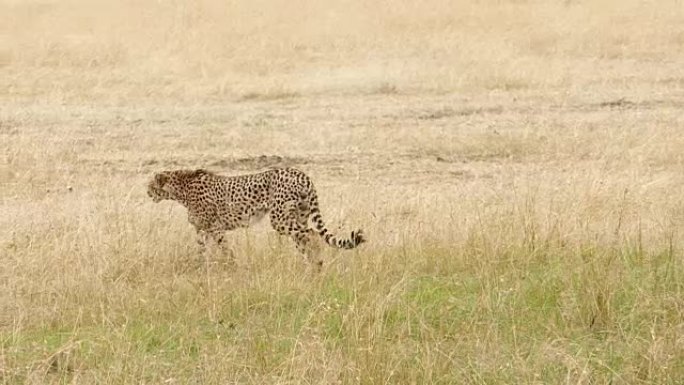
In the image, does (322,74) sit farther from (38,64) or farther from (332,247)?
(332,247)

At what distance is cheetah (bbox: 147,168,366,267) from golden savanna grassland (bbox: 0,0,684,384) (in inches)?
5.2

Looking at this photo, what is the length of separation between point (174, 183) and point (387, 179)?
8.52 feet

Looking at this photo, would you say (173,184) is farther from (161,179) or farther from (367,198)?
(367,198)

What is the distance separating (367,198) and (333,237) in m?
1.51

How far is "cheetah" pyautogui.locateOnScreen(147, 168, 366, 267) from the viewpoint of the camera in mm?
6551

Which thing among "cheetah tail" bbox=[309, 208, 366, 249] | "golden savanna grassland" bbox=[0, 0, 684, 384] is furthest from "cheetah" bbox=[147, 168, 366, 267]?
"golden savanna grassland" bbox=[0, 0, 684, 384]

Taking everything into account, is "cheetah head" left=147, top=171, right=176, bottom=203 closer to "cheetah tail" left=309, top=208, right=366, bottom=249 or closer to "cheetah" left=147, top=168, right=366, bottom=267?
"cheetah" left=147, top=168, right=366, bottom=267

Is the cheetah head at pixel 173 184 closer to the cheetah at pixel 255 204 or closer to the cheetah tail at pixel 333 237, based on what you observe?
the cheetah at pixel 255 204

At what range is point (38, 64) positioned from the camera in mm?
16641

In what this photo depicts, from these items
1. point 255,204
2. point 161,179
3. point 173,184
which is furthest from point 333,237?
point 161,179

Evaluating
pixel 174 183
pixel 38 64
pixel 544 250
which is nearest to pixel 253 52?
pixel 38 64

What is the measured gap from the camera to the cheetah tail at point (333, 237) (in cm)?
605

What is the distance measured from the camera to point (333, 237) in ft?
20.8

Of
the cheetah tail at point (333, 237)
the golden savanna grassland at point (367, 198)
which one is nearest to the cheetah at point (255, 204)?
the cheetah tail at point (333, 237)
